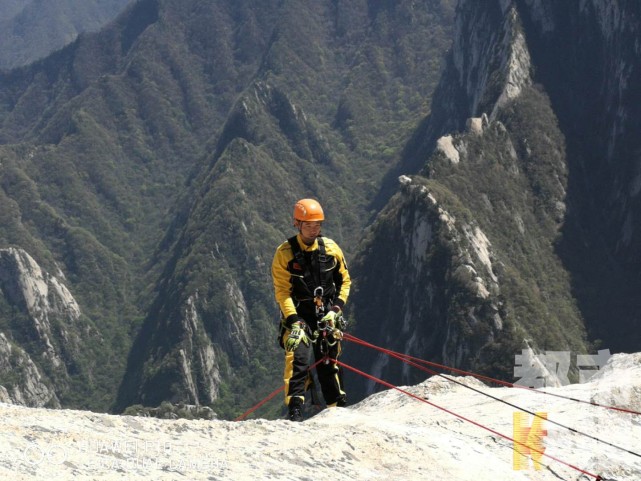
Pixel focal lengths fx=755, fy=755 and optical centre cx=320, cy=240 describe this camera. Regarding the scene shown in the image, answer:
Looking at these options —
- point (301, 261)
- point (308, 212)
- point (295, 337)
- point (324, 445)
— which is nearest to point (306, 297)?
point (301, 261)

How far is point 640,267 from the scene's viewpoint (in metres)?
170

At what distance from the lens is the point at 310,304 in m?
17.7

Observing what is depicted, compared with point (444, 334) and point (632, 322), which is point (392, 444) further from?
point (632, 322)

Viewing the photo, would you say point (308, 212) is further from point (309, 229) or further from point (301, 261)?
point (301, 261)

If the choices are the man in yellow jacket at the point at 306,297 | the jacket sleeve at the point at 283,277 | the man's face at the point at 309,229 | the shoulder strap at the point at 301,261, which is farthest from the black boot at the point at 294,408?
the man's face at the point at 309,229

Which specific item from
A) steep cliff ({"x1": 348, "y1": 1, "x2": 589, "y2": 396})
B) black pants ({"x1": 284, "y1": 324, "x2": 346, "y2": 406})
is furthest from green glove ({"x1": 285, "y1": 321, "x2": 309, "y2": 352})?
steep cliff ({"x1": 348, "y1": 1, "x2": 589, "y2": 396})

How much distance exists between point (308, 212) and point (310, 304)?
2341 mm

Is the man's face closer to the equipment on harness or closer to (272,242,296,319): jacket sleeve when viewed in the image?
the equipment on harness

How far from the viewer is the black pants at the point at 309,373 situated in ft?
56.1

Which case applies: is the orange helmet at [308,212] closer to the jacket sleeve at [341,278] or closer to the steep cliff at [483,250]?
the jacket sleeve at [341,278]

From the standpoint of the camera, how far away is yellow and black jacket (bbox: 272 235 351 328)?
1716cm

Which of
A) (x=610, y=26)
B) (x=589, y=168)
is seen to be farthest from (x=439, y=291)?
(x=610, y=26)

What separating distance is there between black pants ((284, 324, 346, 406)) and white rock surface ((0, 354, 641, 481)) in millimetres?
606

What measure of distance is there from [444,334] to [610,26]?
111 m
